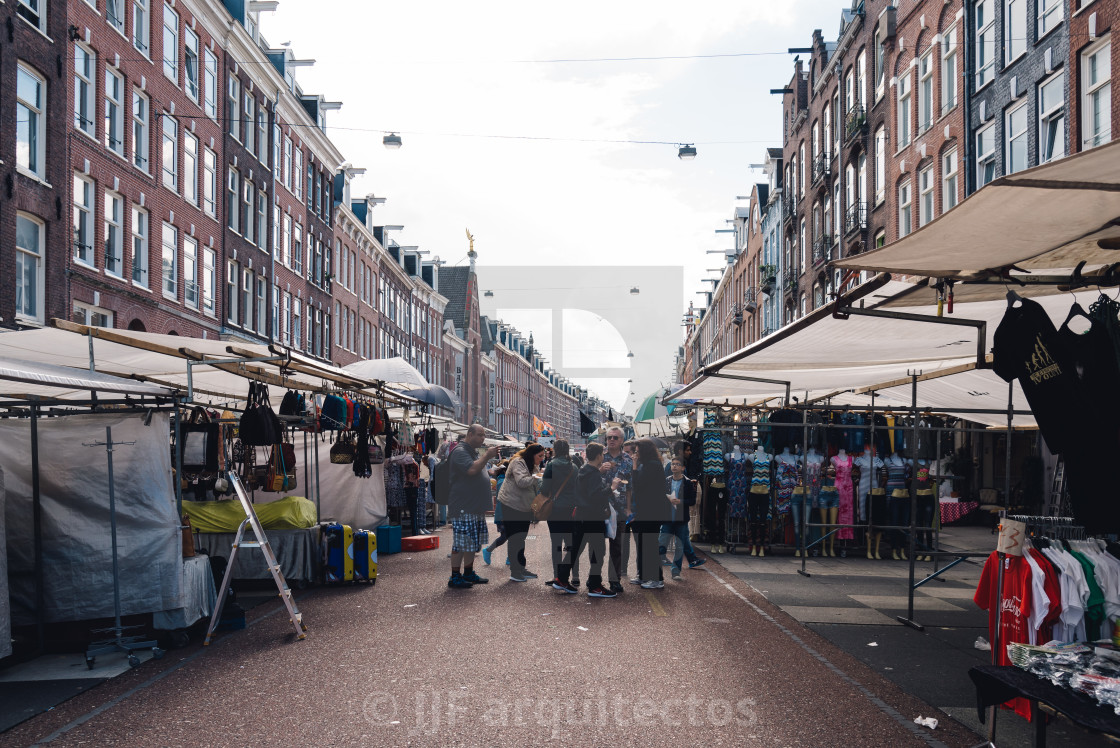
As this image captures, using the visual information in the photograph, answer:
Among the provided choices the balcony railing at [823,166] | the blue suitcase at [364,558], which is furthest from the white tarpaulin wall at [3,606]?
the balcony railing at [823,166]

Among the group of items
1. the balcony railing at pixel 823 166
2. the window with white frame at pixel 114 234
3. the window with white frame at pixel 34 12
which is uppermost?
the balcony railing at pixel 823 166

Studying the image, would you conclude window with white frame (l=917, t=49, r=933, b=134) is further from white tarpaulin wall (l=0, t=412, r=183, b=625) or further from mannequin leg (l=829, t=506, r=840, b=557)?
white tarpaulin wall (l=0, t=412, r=183, b=625)

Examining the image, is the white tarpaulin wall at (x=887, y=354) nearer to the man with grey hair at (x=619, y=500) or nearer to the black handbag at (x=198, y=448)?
the man with grey hair at (x=619, y=500)

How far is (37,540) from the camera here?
801 centimetres

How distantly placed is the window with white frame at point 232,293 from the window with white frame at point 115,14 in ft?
31.1

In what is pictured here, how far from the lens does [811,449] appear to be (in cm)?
1545

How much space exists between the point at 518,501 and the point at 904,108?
21.3 metres

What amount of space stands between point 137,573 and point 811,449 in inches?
420

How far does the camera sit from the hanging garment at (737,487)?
15.2 m

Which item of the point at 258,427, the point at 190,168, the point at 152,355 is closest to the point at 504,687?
the point at 258,427

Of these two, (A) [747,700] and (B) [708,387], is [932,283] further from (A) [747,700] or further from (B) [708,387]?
(B) [708,387]

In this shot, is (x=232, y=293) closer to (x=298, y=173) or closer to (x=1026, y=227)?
(x=298, y=173)

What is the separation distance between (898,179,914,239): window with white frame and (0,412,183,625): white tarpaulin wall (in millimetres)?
23572

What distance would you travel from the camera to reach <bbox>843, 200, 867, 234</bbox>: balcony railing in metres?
31.0
